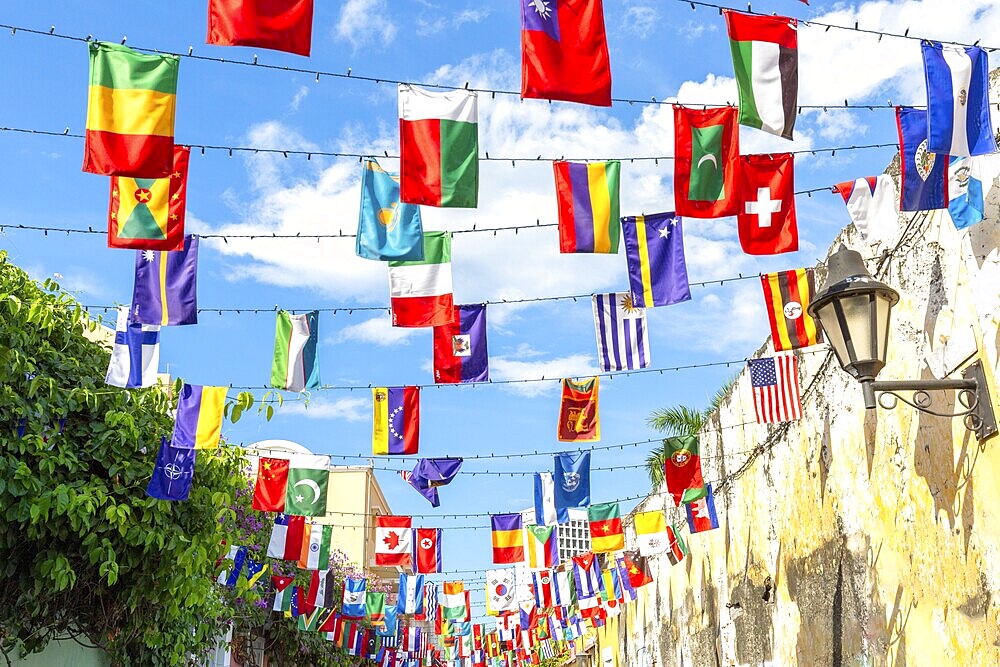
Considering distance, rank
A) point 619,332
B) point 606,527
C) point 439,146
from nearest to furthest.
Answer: point 439,146 → point 619,332 → point 606,527

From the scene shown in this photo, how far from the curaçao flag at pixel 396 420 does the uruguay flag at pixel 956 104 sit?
23.3 ft

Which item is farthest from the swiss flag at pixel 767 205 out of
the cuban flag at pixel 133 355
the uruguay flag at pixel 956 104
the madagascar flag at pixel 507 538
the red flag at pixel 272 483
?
the madagascar flag at pixel 507 538

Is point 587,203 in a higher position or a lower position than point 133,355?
higher

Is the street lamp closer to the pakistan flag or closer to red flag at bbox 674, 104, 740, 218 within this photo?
red flag at bbox 674, 104, 740, 218

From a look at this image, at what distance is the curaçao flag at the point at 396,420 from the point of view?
11789 mm

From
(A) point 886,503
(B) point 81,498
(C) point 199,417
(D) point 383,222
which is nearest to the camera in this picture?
(B) point 81,498

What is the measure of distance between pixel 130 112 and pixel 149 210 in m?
1.09

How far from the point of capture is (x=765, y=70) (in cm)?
644

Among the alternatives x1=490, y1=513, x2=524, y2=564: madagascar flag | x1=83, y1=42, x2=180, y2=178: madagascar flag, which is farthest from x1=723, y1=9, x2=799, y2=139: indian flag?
x1=490, y1=513, x2=524, y2=564: madagascar flag

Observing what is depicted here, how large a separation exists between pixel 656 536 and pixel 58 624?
10986 millimetres

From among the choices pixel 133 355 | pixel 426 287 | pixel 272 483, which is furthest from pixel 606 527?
pixel 133 355

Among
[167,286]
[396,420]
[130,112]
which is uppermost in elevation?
[130,112]

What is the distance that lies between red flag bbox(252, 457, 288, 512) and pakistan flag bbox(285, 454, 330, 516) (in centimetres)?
11

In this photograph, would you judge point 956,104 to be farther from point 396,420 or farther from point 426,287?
point 396,420
